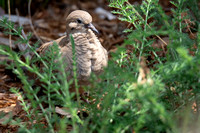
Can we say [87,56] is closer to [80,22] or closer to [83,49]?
[83,49]

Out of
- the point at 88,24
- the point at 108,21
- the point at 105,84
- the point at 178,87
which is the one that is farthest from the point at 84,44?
the point at 108,21

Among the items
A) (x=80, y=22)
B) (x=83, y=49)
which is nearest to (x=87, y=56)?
(x=83, y=49)

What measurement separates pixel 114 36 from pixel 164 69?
2.69 metres

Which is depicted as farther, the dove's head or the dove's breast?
the dove's head

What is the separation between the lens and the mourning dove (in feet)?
8.68

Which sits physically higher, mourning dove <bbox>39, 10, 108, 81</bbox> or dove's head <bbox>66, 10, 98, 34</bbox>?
dove's head <bbox>66, 10, 98, 34</bbox>

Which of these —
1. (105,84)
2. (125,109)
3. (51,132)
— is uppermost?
(105,84)

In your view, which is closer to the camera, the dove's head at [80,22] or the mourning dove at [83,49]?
the mourning dove at [83,49]

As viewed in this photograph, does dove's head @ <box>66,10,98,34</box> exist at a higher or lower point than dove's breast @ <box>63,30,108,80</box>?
higher

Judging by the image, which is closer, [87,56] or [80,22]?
[87,56]

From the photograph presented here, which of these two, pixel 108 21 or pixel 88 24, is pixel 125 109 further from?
pixel 108 21

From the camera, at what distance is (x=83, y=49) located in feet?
8.95

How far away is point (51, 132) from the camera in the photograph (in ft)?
5.98

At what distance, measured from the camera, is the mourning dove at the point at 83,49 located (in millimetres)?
2645
